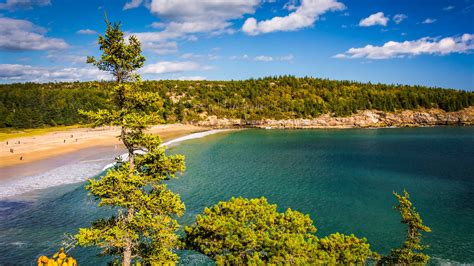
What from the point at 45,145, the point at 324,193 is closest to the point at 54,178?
the point at 45,145

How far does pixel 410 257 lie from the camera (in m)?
20.1

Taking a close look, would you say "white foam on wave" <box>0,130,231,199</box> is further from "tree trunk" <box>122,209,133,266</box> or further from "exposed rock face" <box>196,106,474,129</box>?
"exposed rock face" <box>196,106,474,129</box>

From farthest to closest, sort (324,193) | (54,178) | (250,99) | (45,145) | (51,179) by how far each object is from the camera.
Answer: (250,99)
(45,145)
(54,178)
(51,179)
(324,193)

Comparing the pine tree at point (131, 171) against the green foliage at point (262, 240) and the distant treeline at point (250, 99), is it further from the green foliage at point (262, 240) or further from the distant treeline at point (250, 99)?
the distant treeline at point (250, 99)

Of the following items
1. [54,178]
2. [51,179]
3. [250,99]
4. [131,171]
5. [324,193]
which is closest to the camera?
[131,171]

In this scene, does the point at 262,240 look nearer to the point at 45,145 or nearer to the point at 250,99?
the point at 45,145

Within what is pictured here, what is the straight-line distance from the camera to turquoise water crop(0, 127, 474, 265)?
3144cm

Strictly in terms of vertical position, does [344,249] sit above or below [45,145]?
above

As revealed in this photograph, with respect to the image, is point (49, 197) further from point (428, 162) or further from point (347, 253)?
point (428, 162)

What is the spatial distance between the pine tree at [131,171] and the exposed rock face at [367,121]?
137112mm

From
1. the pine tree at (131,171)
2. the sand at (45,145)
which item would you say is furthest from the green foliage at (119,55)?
the sand at (45,145)

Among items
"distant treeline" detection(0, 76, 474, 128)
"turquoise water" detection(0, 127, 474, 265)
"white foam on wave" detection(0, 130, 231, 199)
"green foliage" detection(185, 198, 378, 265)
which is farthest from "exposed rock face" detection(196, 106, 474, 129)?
"green foliage" detection(185, 198, 378, 265)

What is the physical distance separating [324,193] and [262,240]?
31.8m

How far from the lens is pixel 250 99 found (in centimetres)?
17538
